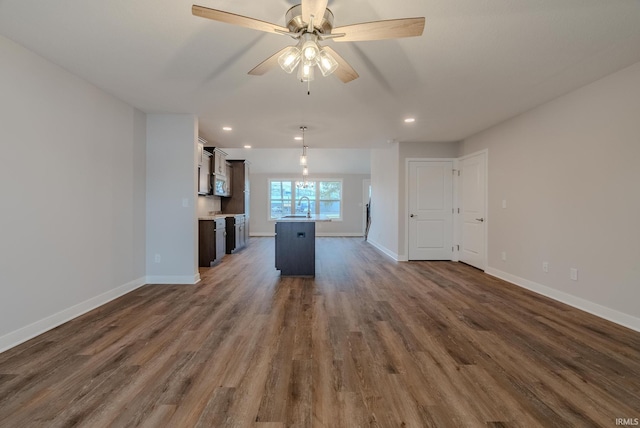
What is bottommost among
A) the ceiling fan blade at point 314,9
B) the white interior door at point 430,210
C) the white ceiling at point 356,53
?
the white interior door at point 430,210

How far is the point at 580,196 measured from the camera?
3066 millimetres

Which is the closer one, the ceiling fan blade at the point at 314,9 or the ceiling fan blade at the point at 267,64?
the ceiling fan blade at the point at 314,9

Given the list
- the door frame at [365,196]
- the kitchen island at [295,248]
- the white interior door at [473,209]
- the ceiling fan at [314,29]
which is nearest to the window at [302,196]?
the door frame at [365,196]

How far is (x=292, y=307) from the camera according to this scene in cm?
308

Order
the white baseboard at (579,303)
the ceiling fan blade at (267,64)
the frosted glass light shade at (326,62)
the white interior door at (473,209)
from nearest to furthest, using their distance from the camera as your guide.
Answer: the frosted glass light shade at (326,62) < the ceiling fan blade at (267,64) < the white baseboard at (579,303) < the white interior door at (473,209)

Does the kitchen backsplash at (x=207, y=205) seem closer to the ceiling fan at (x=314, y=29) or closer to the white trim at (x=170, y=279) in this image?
the white trim at (x=170, y=279)

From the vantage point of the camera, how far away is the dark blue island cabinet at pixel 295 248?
14.7ft

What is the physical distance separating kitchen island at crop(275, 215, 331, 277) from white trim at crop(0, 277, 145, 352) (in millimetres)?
2089

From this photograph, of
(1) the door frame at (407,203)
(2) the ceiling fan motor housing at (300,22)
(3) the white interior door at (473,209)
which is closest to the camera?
(2) the ceiling fan motor housing at (300,22)

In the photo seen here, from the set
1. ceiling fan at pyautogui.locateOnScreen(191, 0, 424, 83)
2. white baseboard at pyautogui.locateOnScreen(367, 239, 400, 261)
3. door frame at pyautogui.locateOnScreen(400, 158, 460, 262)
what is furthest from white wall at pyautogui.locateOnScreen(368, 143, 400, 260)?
ceiling fan at pyautogui.locateOnScreen(191, 0, 424, 83)

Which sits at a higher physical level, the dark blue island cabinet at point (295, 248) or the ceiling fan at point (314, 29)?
the ceiling fan at point (314, 29)

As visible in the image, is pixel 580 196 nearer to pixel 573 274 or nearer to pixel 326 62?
pixel 573 274

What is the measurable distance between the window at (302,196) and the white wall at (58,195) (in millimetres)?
6683

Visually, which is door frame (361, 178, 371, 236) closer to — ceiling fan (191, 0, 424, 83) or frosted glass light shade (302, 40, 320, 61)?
ceiling fan (191, 0, 424, 83)
